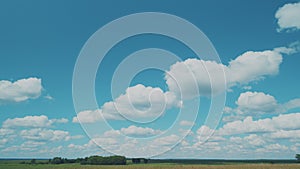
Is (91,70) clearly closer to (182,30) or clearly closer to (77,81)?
(77,81)

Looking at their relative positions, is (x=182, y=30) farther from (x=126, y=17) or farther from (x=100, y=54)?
(x=100, y=54)

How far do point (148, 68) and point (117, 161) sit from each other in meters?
101

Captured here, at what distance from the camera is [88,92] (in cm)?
1433

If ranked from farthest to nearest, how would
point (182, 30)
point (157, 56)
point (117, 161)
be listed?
point (117, 161), point (157, 56), point (182, 30)

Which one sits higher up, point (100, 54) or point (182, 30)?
point (182, 30)

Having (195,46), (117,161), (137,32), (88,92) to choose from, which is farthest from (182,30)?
(117,161)

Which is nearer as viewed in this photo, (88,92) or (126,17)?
(88,92)

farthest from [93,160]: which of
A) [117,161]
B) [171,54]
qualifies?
[171,54]

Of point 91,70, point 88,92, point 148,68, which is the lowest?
point 88,92

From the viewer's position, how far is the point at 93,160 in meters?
121

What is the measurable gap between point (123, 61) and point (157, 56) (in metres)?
1.93

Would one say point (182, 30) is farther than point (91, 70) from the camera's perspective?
Yes

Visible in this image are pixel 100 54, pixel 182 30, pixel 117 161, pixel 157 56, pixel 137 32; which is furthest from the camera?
pixel 117 161

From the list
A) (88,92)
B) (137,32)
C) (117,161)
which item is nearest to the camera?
(88,92)
